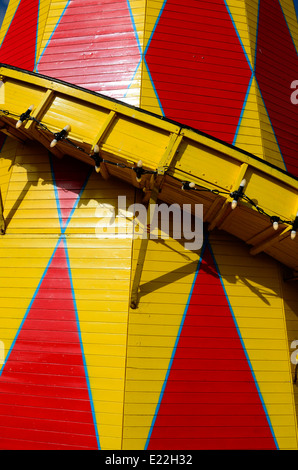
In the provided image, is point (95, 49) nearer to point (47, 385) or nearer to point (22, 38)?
point (22, 38)

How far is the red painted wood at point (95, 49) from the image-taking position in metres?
8.52

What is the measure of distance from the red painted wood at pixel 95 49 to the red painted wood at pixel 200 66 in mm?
702

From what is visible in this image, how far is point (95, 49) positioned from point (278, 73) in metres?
5.08

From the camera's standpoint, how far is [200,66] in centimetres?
872

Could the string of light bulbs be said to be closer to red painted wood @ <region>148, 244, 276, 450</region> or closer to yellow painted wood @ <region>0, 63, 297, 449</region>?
yellow painted wood @ <region>0, 63, 297, 449</region>

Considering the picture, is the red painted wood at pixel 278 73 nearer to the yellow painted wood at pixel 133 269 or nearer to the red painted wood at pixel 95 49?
the yellow painted wood at pixel 133 269

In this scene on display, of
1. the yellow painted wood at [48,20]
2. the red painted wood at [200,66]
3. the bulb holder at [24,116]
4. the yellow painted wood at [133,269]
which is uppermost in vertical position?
the yellow painted wood at [48,20]

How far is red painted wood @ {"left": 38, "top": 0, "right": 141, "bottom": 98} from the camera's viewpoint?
8.52 metres

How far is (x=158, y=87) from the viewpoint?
27.3 ft

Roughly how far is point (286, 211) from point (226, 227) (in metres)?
1.36

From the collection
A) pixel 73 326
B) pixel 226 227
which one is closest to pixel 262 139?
pixel 226 227

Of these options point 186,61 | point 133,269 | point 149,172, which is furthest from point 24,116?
point 186,61

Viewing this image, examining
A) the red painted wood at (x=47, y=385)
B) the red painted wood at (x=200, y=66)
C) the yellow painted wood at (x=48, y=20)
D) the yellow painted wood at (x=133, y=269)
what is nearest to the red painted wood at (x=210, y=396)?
the yellow painted wood at (x=133, y=269)
